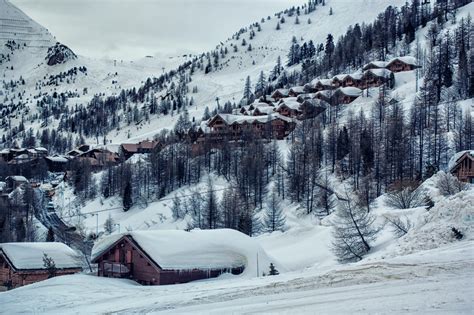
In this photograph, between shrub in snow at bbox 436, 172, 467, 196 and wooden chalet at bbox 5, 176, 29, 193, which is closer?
shrub in snow at bbox 436, 172, 467, 196

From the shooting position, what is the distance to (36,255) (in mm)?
42219

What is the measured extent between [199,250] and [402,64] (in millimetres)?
75257

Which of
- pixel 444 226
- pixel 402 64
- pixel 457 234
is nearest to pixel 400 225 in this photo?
pixel 444 226

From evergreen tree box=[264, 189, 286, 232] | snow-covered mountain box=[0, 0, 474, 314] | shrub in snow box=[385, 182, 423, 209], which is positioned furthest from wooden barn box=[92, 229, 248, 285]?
evergreen tree box=[264, 189, 286, 232]

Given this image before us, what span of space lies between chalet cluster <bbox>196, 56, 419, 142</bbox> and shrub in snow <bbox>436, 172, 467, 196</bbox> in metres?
42.0

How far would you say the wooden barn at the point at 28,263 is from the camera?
40.9m

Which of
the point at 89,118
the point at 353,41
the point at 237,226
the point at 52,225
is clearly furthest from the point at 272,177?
the point at 89,118

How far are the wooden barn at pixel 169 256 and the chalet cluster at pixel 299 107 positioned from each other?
1904 inches

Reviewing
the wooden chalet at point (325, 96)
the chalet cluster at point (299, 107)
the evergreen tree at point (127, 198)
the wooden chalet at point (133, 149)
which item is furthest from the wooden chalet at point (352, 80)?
the evergreen tree at point (127, 198)

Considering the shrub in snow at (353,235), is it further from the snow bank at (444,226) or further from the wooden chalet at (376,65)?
the wooden chalet at (376,65)

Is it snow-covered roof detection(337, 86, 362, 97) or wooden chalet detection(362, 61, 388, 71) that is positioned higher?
wooden chalet detection(362, 61, 388, 71)

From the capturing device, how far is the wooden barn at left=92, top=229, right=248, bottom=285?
30.4 m

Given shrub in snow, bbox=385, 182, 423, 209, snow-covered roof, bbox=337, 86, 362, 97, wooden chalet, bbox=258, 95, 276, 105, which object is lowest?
shrub in snow, bbox=385, 182, 423, 209

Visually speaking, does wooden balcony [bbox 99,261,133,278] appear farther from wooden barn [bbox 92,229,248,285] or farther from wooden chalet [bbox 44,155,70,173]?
wooden chalet [bbox 44,155,70,173]
